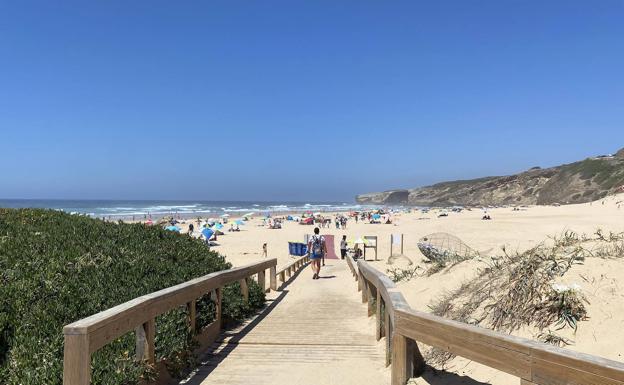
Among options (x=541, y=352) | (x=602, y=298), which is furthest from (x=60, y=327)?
(x=602, y=298)

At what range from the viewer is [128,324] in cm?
367

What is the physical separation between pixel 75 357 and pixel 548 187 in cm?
9779

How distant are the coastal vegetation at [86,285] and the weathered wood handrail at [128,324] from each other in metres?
0.17

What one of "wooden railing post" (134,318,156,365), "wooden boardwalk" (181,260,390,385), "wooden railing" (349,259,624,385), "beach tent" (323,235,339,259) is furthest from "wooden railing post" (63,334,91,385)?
"beach tent" (323,235,339,259)

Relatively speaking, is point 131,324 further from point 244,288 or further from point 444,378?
point 244,288

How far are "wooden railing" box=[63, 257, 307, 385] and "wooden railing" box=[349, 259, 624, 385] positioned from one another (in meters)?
1.98

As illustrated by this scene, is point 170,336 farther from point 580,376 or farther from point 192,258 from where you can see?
point 580,376

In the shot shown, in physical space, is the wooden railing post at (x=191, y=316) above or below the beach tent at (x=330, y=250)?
above

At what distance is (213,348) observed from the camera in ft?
18.6

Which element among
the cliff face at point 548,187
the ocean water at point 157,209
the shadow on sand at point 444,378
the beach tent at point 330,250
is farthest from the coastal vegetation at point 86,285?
the cliff face at point 548,187

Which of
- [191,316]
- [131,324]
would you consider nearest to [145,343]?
[131,324]

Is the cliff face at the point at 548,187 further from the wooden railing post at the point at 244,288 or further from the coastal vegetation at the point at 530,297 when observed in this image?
the wooden railing post at the point at 244,288

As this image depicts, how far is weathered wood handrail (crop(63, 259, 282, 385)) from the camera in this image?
309 cm

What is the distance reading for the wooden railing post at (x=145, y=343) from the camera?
4004 millimetres
